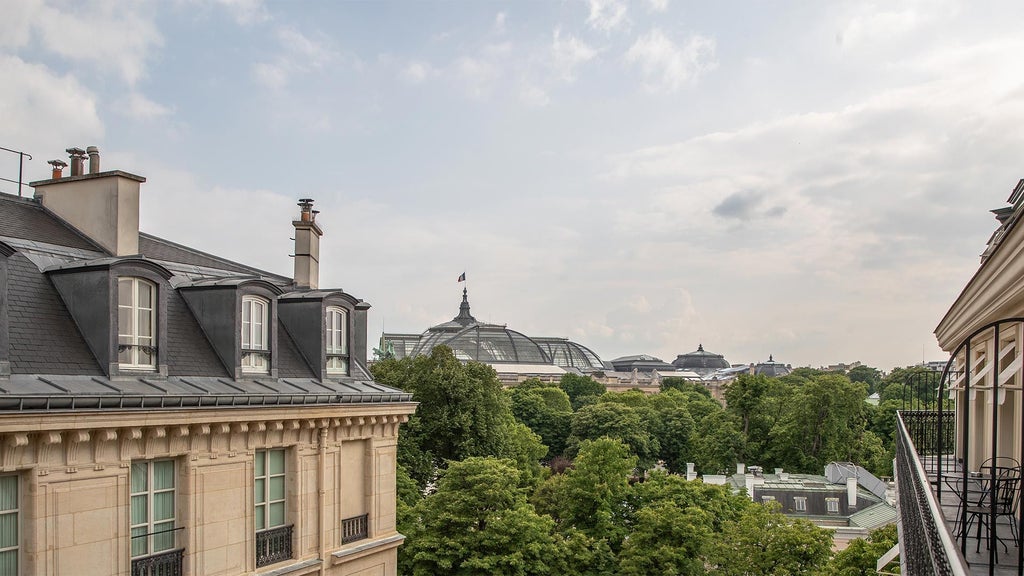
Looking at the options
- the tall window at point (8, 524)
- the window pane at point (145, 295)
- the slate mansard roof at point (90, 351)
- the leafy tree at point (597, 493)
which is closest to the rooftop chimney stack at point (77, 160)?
the slate mansard roof at point (90, 351)

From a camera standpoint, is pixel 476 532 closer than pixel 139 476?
No

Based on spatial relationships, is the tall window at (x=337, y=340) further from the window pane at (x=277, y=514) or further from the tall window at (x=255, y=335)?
the window pane at (x=277, y=514)

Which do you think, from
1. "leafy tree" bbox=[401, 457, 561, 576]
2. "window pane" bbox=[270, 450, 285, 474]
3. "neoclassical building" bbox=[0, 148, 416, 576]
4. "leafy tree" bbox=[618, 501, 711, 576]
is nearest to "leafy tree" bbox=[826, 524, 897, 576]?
"leafy tree" bbox=[618, 501, 711, 576]

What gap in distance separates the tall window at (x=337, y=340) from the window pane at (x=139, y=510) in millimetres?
5428

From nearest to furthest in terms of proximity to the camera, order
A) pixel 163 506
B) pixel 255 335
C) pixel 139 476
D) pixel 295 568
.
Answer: pixel 139 476, pixel 163 506, pixel 295 568, pixel 255 335

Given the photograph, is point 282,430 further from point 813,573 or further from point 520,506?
point 813,573

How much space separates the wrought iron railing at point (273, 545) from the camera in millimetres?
14695

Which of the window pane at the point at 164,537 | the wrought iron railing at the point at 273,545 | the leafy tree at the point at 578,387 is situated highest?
the window pane at the point at 164,537

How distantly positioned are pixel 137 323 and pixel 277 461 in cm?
375

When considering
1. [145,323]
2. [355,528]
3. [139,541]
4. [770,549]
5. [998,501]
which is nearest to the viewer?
[998,501]

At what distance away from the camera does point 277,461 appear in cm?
1532

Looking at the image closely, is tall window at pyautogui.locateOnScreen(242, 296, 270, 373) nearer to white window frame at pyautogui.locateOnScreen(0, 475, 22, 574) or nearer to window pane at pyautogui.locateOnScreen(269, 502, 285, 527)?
window pane at pyautogui.locateOnScreen(269, 502, 285, 527)

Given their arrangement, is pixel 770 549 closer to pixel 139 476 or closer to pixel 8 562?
pixel 139 476

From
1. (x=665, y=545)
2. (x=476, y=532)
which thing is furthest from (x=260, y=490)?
(x=665, y=545)
